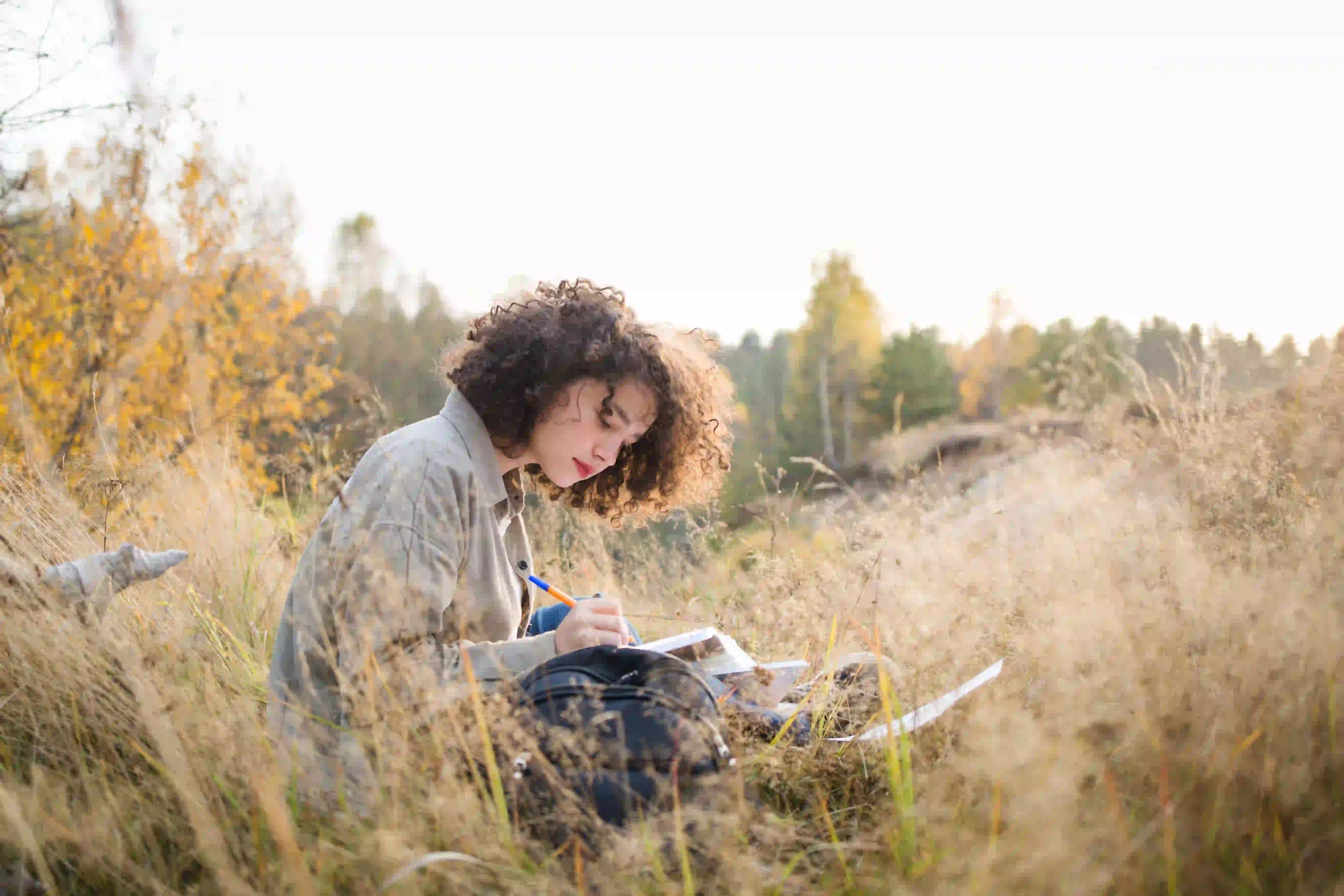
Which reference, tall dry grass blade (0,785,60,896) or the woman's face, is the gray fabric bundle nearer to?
tall dry grass blade (0,785,60,896)

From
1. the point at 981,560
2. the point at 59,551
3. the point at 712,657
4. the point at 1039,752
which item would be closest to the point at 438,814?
the point at 712,657

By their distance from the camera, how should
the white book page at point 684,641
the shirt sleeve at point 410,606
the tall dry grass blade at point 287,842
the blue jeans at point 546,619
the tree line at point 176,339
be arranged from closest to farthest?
the tall dry grass blade at point 287,842
the shirt sleeve at point 410,606
the white book page at point 684,641
the blue jeans at point 546,619
the tree line at point 176,339

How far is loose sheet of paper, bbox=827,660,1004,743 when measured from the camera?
1.93 m

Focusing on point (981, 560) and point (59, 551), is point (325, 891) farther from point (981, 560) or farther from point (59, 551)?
point (981, 560)

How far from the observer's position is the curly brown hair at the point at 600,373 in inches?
90.1

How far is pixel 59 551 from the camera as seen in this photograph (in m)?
2.65

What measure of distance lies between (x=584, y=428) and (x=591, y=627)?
623 mm

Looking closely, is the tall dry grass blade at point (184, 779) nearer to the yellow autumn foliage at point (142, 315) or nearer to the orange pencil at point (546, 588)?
the orange pencil at point (546, 588)

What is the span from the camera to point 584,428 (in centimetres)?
235

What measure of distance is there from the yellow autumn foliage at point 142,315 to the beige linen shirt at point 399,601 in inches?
51.6

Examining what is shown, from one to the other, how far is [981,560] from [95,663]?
2943 millimetres

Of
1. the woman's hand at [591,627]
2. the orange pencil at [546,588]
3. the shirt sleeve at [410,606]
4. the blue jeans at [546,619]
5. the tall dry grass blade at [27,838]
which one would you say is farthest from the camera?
the blue jeans at [546,619]

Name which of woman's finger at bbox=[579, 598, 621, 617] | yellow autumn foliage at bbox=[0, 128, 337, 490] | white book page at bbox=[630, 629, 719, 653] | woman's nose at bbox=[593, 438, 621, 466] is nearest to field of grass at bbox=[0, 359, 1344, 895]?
white book page at bbox=[630, 629, 719, 653]

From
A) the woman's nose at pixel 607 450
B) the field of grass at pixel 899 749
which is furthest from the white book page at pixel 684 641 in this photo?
the woman's nose at pixel 607 450
